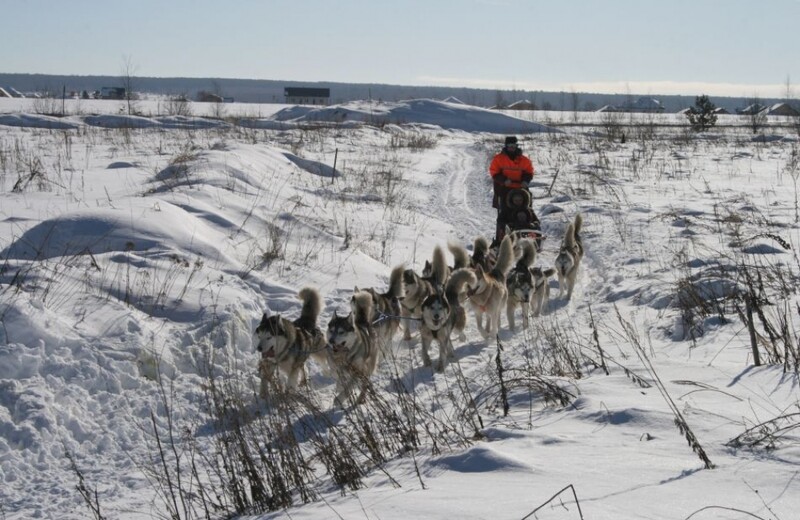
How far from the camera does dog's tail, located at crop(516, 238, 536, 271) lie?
745 cm

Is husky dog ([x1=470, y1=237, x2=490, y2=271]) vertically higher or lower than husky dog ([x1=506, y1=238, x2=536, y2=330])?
higher

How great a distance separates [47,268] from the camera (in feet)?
20.1

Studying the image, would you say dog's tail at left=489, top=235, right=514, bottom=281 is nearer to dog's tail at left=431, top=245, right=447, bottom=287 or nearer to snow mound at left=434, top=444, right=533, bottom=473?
dog's tail at left=431, top=245, right=447, bottom=287

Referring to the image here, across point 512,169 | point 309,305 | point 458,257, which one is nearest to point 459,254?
point 458,257

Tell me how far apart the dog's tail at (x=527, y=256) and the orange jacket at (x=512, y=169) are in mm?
2504

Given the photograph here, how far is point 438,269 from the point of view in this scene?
22.7 feet

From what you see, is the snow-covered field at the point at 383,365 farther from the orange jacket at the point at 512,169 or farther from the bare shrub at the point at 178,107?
the bare shrub at the point at 178,107

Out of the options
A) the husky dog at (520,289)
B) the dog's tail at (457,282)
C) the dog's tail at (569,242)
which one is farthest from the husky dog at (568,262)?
the dog's tail at (457,282)

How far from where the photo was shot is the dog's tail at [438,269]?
682cm

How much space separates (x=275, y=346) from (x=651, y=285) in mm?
4122

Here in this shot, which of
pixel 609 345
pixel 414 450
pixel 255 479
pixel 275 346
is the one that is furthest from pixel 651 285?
pixel 255 479

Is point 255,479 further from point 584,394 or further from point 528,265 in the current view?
point 528,265

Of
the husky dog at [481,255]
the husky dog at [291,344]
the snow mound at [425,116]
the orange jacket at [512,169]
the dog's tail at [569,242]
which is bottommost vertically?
the husky dog at [291,344]

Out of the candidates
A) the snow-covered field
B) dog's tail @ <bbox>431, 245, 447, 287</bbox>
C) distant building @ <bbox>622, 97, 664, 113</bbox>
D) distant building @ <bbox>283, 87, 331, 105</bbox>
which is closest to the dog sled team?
dog's tail @ <bbox>431, 245, 447, 287</bbox>
